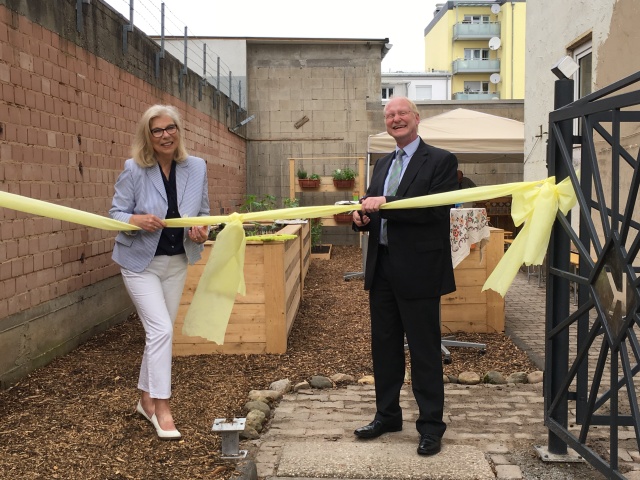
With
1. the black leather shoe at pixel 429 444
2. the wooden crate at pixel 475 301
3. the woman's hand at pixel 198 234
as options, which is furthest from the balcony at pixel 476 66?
the black leather shoe at pixel 429 444

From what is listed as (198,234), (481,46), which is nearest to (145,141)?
(198,234)

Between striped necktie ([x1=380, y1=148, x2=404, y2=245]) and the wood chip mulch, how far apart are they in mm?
1430

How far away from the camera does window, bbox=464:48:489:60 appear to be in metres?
56.8

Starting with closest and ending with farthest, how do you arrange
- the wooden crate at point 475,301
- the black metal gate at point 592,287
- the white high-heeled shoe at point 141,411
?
the black metal gate at point 592,287
the white high-heeled shoe at point 141,411
the wooden crate at point 475,301

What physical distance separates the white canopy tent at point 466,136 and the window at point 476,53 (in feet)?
161

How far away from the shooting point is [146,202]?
366 cm

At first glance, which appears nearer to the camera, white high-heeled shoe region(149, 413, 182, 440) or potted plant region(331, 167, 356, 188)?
white high-heeled shoe region(149, 413, 182, 440)

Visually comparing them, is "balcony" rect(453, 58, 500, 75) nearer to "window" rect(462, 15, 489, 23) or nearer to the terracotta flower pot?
"window" rect(462, 15, 489, 23)

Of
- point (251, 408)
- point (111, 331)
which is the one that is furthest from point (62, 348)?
point (251, 408)

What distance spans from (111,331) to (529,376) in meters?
3.83

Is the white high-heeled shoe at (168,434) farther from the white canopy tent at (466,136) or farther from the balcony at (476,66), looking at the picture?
the balcony at (476,66)

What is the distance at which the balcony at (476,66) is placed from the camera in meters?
55.0

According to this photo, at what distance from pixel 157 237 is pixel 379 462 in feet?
5.47

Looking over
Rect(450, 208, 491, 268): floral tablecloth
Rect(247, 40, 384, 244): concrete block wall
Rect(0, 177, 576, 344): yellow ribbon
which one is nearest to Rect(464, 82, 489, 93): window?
Rect(247, 40, 384, 244): concrete block wall
